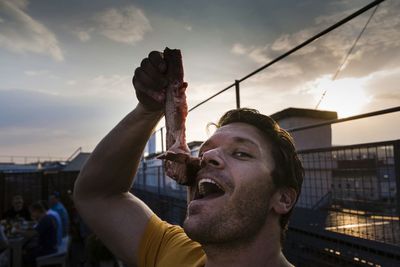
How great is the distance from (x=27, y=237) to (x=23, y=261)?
1.57 ft

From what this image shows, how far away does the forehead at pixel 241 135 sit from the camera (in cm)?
158

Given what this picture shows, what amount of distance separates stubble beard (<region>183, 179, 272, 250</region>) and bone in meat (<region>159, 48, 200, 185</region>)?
0.79 feet

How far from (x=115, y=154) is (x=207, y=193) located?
0.64 meters

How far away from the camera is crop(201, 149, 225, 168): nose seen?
59.0 inches

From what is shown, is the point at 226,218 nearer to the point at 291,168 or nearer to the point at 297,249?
the point at 291,168

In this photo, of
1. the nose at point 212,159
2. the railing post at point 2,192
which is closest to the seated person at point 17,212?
the railing post at point 2,192

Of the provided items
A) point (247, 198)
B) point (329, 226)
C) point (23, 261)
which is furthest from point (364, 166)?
point (23, 261)

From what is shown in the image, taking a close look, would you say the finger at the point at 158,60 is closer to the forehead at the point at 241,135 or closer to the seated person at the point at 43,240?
the forehead at the point at 241,135

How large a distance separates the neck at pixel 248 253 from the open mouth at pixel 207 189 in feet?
0.69

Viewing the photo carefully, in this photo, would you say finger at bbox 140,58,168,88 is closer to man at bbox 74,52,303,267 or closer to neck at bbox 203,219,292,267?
man at bbox 74,52,303,267

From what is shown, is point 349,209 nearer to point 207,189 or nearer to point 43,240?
point 207,189

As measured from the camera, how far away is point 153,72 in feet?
5.27

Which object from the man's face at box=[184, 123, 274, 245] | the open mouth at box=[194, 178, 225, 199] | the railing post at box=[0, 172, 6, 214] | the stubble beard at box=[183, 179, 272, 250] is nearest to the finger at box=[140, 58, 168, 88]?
the man's face at box=[184, 123, 274, 245]

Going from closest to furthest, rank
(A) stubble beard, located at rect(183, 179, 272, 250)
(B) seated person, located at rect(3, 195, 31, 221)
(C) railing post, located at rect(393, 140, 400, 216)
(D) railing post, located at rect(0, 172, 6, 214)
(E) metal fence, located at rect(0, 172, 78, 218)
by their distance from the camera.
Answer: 1. (A) stubble beard, located at rect(183, 179, 272, 250)
2. (C) railing post, located at rect(393, 140, 400, 216)
3. (B) seated person, located at rect(3, 195, 31, 221)
4. (D) railing post, located at rect(0, 172, 6, 214)
5. (E) metal fence, located at rect(0, 172, 78, 218)
